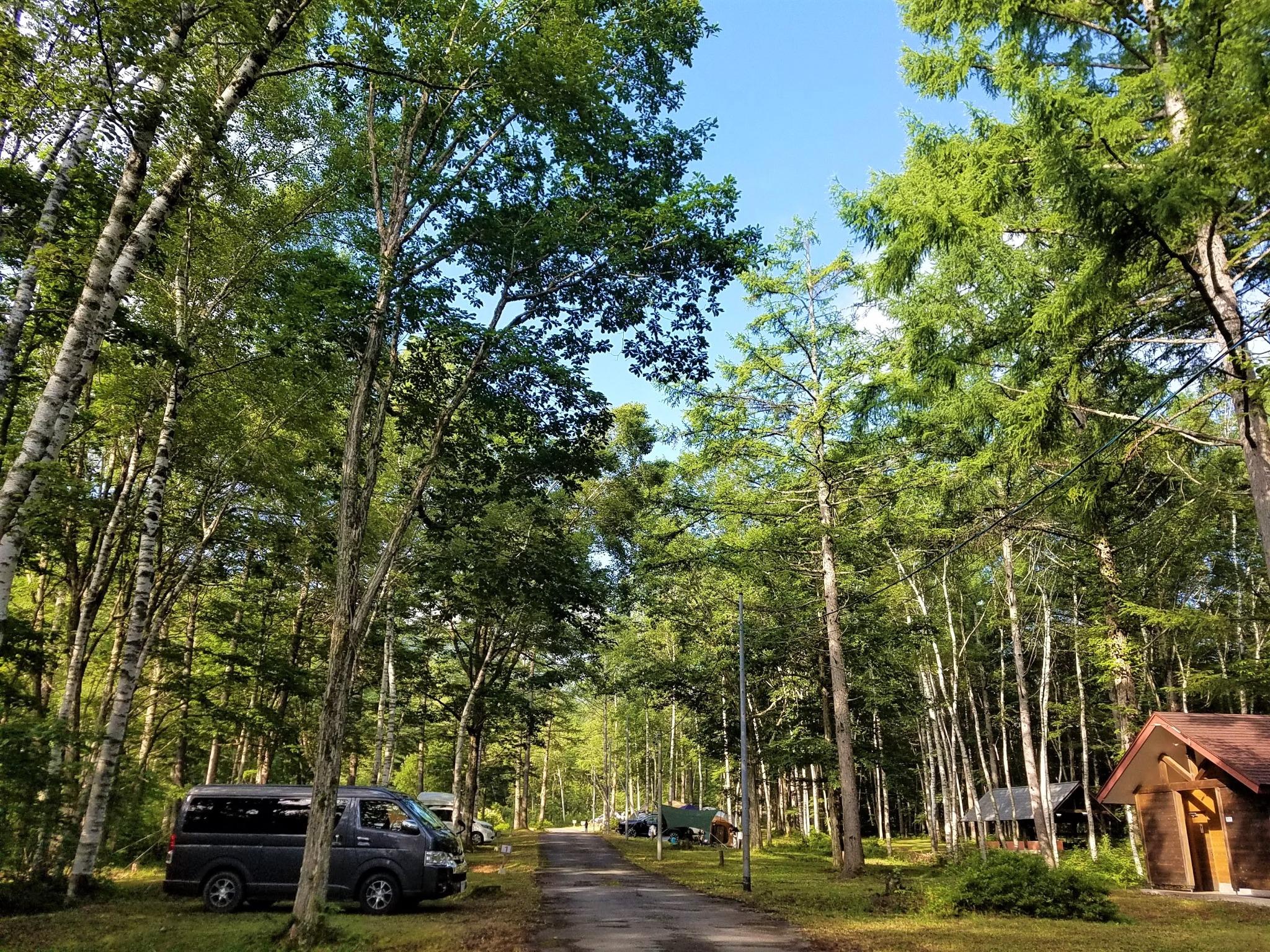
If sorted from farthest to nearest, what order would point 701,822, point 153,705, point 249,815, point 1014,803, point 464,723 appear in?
point 701,822 < point 1014,803 < point 464,723 < point 153,705 < point 249,815

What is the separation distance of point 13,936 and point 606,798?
43.9 m

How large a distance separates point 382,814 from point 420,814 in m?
0.66

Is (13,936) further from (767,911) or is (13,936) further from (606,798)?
(606,798)

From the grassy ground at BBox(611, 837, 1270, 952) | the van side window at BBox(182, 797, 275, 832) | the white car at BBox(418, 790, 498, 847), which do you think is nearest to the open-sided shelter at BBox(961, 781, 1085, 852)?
the grassy ground at BBox(611, 837, 1270, 952)

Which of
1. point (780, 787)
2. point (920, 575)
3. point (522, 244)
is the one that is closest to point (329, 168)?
point (522, 244)

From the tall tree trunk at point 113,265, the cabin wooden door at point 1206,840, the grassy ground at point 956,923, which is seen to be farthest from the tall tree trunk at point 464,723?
the cabin wooden door at point 1206,840

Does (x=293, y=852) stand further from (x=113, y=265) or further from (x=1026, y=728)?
(x=1026, y=728)

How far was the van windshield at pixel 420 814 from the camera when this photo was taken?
12523 mm

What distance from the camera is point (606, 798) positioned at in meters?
48.9

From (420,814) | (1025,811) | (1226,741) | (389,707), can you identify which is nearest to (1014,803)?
(1025,811)

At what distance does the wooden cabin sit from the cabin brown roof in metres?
0.02

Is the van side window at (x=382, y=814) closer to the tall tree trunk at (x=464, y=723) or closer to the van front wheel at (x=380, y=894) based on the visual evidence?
the van front wheel at (x=380, y=894)

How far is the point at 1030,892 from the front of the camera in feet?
40.7

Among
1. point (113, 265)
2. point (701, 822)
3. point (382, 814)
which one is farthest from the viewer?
point (701, 822)
